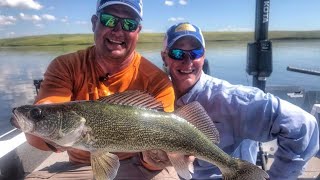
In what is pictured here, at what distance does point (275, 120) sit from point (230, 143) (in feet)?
1.98

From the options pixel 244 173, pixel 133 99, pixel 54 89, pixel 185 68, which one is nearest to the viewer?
pixel 133 99

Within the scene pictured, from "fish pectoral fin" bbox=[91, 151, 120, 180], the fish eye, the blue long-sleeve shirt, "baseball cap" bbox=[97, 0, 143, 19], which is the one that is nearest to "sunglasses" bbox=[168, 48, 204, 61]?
the blue long-sleeve shirt

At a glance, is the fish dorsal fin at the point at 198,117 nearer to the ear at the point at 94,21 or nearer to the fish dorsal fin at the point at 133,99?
the fish dorsal fin at the point at 133,99

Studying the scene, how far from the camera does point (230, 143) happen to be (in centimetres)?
425

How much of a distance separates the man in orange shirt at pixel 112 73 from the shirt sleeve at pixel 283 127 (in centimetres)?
88

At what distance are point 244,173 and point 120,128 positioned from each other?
134 centimetres

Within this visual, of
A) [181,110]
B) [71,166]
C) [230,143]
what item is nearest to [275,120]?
[230,143]

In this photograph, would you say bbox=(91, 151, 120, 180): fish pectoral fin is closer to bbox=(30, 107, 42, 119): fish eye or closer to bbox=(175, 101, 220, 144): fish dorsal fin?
bbox=(30, 107, 42, 119): fish eye

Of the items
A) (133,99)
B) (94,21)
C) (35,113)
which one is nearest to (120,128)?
(133,99)

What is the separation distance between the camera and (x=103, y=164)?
3.02 metres

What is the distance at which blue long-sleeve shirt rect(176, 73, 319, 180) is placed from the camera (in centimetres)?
390

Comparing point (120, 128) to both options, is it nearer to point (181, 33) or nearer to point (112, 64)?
point (112, 64)

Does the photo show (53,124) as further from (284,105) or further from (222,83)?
(284,105)

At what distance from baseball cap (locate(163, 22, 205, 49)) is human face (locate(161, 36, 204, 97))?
0.04 metres
